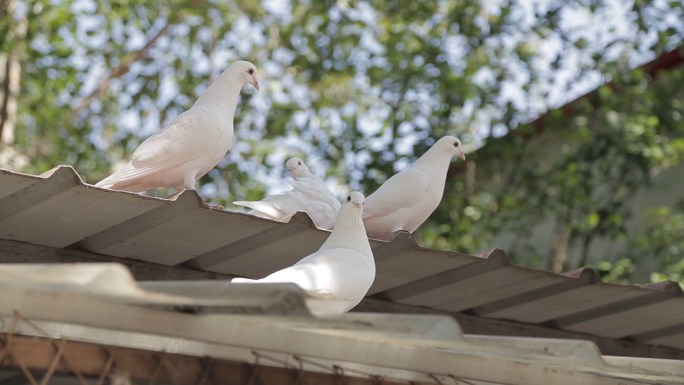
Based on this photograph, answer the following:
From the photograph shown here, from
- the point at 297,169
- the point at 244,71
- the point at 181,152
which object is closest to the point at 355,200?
the point at 181,152

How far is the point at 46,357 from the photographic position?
10.4 feet

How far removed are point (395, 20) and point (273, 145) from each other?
2261mm

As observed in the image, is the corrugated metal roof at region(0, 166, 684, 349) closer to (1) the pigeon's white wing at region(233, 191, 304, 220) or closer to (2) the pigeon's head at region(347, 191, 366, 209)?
(2) the pigeon's head at region(347, 191, 366, 209)

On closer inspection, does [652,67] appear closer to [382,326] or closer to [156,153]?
[156,153]

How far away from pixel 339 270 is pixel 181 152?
1485 mm

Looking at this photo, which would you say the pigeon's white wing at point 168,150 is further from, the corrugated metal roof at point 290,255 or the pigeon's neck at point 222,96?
the corrugated metal roof at point 290,255

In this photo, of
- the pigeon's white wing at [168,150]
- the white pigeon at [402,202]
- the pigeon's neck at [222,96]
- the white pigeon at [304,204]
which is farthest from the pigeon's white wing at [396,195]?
the pigeon's white wing at [168,150]

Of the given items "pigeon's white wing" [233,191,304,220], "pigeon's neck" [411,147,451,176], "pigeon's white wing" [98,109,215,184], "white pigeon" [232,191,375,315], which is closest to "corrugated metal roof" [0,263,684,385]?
"white pigeon" [232,191,375,315]

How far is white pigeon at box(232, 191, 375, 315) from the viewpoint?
394cm

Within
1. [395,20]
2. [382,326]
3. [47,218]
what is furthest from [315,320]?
[395,20]

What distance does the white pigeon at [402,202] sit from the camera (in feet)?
19.8

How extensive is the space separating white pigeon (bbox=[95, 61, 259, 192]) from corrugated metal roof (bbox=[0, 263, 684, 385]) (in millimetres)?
1591

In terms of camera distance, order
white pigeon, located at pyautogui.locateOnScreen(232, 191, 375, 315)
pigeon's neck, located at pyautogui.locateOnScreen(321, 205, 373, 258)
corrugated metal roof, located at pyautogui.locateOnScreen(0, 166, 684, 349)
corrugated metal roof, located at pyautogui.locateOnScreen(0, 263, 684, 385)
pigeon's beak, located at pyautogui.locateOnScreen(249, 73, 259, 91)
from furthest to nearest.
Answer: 1. pigeon's beak, located at pyautogui.locateOnScreen(249, 73, 259, 91)
2. pigeon's neck, located at pyautogui.locateOnScreen(321, 205, 373, 258)
3. corrugated metal roof, located at pyautogui.locateOnScreen(0, 166, 684, 349)
4. white pigeon, located at pyautogui.locateOnScreen(232, 191, 375, 315)
5. corrugated metal roof, located at pyautogui.locateOnScreen(0, 263, 684, 385)

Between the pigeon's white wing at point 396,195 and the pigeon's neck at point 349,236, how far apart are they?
1.42m
